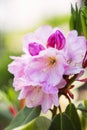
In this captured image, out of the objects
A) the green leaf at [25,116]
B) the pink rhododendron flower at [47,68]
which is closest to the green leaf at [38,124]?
the green leaf at [25,116]

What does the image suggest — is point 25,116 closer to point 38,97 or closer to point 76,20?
point 38,97

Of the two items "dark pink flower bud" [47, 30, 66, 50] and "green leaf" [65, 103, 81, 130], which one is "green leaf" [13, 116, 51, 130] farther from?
"dark pink flower bud" [47, 30, 66, 50]

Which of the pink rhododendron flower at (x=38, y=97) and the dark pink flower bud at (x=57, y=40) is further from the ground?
the dark pink flower bud at (x=57, y=40)

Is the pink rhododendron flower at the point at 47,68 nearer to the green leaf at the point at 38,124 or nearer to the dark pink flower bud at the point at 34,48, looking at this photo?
the dark pink flower bud at the point at 34,48

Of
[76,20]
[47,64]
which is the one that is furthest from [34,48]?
[76,20]

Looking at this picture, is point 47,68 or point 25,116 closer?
point 47,68

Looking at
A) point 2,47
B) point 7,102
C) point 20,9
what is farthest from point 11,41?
point 20,9

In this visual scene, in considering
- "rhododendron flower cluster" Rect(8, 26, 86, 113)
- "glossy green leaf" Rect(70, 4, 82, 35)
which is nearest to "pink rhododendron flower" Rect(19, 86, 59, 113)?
"rhododendron flower cluster" Rect(8, 26, 86, 113)

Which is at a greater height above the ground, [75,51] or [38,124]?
[75,51]
